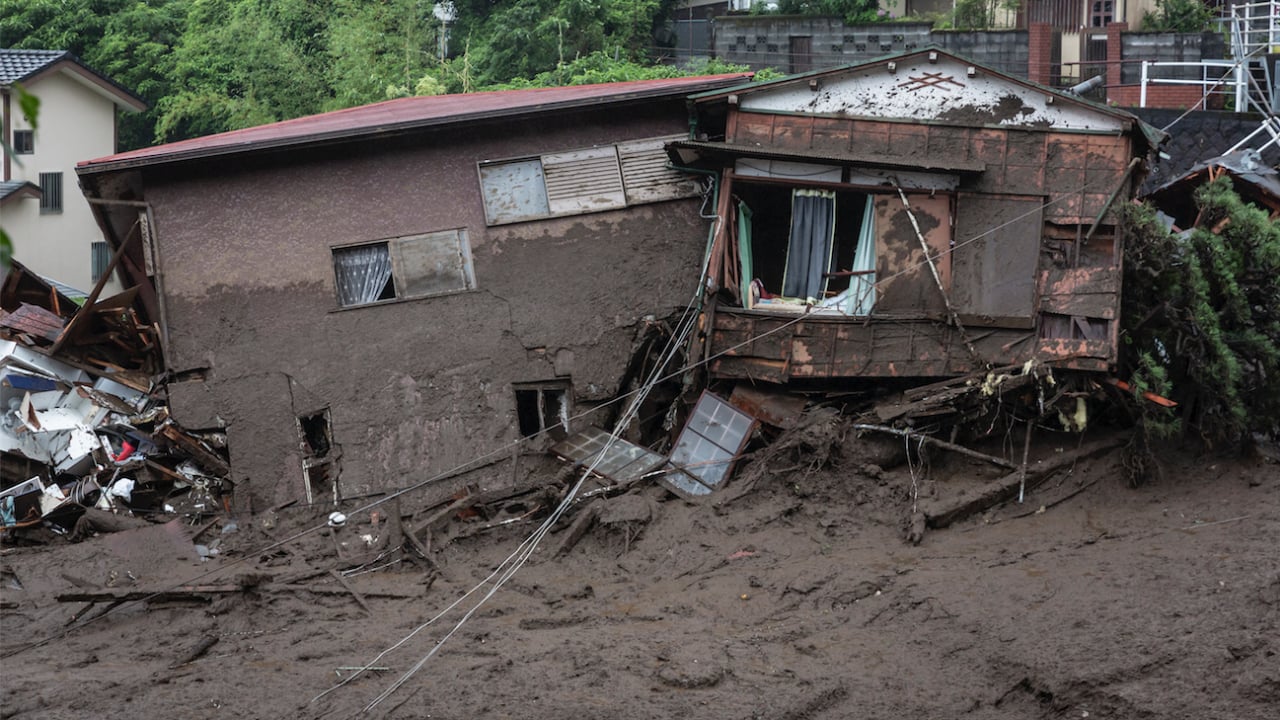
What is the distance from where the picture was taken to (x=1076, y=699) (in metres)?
11.3

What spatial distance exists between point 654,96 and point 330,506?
7.02 meters

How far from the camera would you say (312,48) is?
37.6 metres

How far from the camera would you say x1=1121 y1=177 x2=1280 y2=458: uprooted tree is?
14.9 metres

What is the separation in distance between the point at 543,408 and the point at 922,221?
5.65 m

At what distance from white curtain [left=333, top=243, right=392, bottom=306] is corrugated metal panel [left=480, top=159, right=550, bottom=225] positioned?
5.11 ft

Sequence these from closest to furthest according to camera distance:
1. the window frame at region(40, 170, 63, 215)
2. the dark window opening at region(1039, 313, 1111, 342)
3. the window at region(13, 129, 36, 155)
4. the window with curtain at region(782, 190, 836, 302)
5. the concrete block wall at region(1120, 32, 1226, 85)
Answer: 1. the dark window opening at region(1039, 313, 1111, 342)
2. the window with curtain at region(782, 190, 836, 302)
3. the concrete block wall at region(1120, 32, 1226, 85)
4. the window frame at region(40, 170, 63, 215)
5. the window at region(13, 129, 36, 155)

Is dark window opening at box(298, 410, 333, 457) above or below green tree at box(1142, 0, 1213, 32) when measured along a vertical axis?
below

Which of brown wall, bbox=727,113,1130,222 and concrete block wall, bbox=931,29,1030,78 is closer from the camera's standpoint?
brown wall, bbox=727,113,1130,222

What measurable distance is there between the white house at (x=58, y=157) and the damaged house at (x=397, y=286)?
1667 cm

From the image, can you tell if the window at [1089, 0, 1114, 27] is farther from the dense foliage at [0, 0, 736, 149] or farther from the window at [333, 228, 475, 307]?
the window at [333, 228, 475, 307]

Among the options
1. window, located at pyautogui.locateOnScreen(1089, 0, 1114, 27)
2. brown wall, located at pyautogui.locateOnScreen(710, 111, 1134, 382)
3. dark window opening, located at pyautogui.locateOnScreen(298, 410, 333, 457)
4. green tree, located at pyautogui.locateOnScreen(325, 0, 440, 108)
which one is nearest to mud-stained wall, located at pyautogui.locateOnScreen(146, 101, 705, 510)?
dark window opening, located at pyautogui.locateOnScreen(298, 410, 333, 457)

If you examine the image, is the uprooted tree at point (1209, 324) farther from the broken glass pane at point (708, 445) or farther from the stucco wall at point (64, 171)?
the stucco wall at point (64, 171)

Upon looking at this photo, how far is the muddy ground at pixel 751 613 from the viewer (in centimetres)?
1170

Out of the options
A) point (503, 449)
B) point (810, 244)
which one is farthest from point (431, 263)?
point (810, 244)
